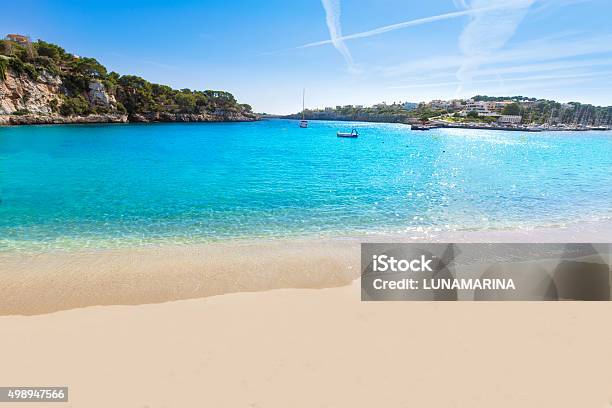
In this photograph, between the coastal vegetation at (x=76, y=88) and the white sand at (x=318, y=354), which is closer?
the white sand at (x=318, y=354)

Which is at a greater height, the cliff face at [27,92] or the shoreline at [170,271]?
the cliff face at [27,92]

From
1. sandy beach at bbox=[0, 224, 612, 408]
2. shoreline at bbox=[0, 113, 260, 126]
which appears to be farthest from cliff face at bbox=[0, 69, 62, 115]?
sandy beach at bbox=[0, 224, 612, 408]

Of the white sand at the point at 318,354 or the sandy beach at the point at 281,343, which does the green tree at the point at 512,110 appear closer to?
the white sand at the point at 318,354

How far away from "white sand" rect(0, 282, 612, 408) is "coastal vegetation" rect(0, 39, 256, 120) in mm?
106474

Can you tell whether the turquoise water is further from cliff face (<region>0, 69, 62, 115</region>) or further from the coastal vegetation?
the coastal vegetation

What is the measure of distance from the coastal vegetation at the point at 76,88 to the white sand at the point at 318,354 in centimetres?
10647

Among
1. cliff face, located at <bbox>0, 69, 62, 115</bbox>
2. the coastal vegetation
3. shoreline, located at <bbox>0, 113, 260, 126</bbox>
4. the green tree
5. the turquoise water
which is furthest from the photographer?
the green tree

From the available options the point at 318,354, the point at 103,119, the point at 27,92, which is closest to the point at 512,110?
the point at 103,119

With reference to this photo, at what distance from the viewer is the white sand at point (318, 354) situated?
4.57 meters

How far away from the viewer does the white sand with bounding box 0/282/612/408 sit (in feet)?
15.0

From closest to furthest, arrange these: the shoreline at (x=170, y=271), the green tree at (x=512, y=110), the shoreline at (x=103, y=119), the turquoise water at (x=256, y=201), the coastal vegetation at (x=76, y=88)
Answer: the shoreline at (x=170, y=271) < the turquoise water at (x=256, y=201) < the shoreline at (x=103, y=119) < the coastal vegetation at (x=76, y=88) < the green tree at (x=512, y=110)

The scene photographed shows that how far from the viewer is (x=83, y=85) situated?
4188 inches

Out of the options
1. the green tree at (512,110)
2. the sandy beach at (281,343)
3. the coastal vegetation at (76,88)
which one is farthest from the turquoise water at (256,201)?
the green tree at (512,110)

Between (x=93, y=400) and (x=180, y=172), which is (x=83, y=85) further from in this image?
(x=93, y=400)
